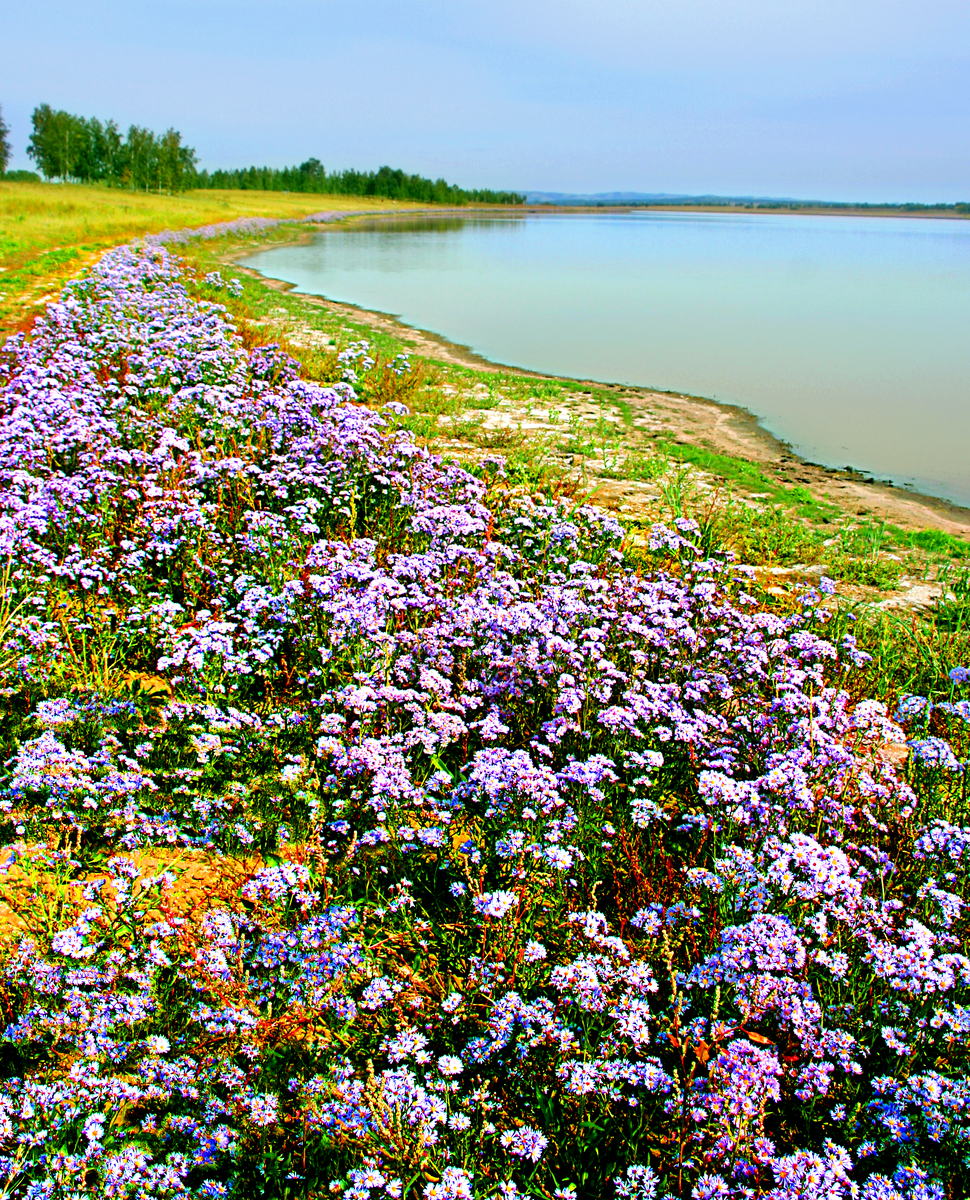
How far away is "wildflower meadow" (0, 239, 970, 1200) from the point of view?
2.36 m

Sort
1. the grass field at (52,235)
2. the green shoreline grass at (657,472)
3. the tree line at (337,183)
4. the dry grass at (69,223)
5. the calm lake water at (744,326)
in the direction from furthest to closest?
1. the tree line at (337,183)
2. the dry grass at (69,223)
3. the grass field at (52,235)
4. the calm lake water at (744,326)
5. the green shoreline grass at (657,472)

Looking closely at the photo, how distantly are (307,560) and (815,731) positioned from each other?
3.65 metres

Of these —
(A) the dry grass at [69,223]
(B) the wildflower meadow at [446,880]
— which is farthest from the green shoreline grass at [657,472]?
(A) the dry grass at [69,223]

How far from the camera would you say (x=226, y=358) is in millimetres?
9508

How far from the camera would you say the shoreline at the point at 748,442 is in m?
9.91

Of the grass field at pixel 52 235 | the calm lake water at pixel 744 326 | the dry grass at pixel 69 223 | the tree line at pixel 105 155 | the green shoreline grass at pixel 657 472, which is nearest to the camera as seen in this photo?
the green shoreline grass at pixel 657 472

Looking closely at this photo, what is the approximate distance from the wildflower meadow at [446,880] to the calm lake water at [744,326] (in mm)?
8793

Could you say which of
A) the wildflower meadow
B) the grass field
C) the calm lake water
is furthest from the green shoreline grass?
the calm lake water

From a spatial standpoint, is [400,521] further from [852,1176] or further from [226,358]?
[852,1176]

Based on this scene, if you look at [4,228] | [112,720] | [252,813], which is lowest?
[252,813]

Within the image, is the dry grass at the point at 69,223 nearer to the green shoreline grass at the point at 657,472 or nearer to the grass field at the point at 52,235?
the grass field at the point at 52,235

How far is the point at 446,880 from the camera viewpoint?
11.7 feet

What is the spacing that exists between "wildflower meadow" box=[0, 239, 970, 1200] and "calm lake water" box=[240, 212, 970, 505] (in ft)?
28.8

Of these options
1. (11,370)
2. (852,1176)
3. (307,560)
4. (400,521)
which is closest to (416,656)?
(307,560)
